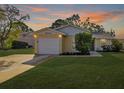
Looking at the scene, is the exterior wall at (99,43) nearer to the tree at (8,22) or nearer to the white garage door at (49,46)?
the white garage door at (49,46)

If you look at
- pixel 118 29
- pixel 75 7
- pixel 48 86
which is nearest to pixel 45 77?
pixel 48 86

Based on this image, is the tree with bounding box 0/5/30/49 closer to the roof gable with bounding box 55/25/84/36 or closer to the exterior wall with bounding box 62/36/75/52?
the roof gable with bounding box 55/25/84/36

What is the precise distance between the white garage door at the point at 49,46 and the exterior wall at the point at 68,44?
2.56 m

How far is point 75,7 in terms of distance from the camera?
3331cm

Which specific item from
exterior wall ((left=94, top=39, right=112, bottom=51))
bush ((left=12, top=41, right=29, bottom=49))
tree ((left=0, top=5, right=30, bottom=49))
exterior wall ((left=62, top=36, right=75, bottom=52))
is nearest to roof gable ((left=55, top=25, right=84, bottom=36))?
exterior wall ((left=62, top=36, right=75, bottom=52))

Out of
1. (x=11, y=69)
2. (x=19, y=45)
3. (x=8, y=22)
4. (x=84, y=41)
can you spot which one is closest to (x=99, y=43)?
(x=84, y=41)

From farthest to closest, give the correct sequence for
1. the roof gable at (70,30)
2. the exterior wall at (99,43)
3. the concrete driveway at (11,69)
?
the exterior wall at (99,43) < the roof gable at (70,30) < the concrete driveway at (11,69)

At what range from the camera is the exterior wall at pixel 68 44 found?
93.0 feet

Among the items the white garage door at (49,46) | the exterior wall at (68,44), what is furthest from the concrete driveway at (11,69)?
Answer: the exterior wall at (68,44)

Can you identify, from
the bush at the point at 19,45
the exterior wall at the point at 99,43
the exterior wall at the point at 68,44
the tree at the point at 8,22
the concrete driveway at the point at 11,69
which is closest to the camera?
the concrete driveway at the point at 11,69

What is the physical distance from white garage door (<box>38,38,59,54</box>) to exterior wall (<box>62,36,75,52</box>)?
2559mm

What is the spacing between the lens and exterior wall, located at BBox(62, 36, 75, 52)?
93.0 feet

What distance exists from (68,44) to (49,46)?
3338mm
